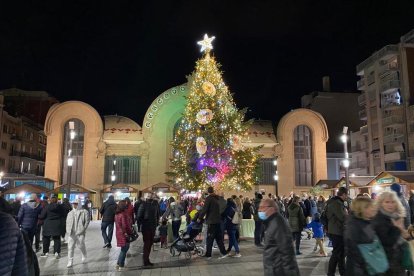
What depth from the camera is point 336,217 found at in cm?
841

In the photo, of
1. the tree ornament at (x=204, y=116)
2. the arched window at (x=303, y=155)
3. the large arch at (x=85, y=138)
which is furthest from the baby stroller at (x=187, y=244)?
the arched window at (x=303, y=155)

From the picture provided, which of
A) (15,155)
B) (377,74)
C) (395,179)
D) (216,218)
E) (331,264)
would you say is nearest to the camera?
(331,264)

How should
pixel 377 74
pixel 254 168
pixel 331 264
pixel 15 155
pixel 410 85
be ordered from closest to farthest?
pixel 331 264, pixel 254 168, pixel 410 85, pixel 377 74, pixel 15 155

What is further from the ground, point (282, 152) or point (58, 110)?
point (58, 110)

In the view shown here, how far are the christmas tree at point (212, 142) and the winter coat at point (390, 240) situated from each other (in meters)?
16.6

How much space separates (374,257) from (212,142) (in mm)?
17180

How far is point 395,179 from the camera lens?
942 inches

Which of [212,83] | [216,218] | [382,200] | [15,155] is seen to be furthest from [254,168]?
[15,155]

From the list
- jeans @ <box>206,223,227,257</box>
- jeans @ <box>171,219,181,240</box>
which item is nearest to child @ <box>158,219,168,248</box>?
jeans @ <box>171,219,181,240</box>

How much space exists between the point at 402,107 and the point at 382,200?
137 ft

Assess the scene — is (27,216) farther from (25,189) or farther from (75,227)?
(25,189)

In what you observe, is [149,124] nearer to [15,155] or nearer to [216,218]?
[15,155]

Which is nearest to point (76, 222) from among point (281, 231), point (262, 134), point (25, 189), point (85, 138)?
point (281, 231)

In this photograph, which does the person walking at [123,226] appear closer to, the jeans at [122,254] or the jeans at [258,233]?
the jeans at [122,254]
